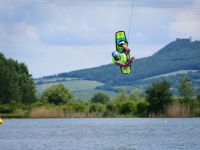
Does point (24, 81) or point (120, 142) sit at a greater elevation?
point (24, 81)

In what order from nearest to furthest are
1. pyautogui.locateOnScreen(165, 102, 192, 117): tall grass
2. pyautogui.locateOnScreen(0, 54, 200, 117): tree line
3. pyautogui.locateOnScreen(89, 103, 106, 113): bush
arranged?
pyautogui.locateOnScreen(165, 102, 192, 117): tall grass
pyautogui.locateOnScreen(0, 54, 200, 117): tree line
pyautogui.locateOnScreen(89, 103, 106, 113): bush

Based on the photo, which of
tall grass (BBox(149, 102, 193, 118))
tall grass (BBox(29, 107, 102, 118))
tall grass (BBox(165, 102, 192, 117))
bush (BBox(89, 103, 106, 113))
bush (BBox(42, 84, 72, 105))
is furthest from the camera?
bush (BBox(42, 84, 72, 105))

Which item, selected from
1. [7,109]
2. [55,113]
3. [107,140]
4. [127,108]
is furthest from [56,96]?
[107,140]

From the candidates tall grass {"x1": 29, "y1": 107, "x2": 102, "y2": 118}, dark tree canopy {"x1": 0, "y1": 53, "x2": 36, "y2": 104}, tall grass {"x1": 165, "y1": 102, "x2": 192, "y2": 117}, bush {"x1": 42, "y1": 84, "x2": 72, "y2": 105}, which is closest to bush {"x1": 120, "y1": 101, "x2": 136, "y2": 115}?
tall grass {"x1": 29, "y1": 107, "x2": 102, "y2": 118}

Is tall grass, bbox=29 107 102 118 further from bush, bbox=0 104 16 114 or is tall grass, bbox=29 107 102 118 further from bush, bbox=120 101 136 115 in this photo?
bush, bbox=0 104 16 114

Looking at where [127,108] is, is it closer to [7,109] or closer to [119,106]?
[119,106]

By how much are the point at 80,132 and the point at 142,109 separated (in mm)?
41852

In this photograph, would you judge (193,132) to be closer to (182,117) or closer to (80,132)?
(80,132)

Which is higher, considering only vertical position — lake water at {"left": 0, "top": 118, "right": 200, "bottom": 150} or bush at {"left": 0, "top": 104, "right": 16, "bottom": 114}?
bush at {"left": 0, "top": 104, "right": 16, "bottom": 114}

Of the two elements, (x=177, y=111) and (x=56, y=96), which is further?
(x=56, y=96)

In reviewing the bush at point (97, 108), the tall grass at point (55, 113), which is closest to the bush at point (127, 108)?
the bush at point (97, 108)

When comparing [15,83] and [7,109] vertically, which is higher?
[15,83]

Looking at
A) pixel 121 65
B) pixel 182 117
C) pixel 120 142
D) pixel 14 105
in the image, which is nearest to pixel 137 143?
pixel 120 142

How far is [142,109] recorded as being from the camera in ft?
427
